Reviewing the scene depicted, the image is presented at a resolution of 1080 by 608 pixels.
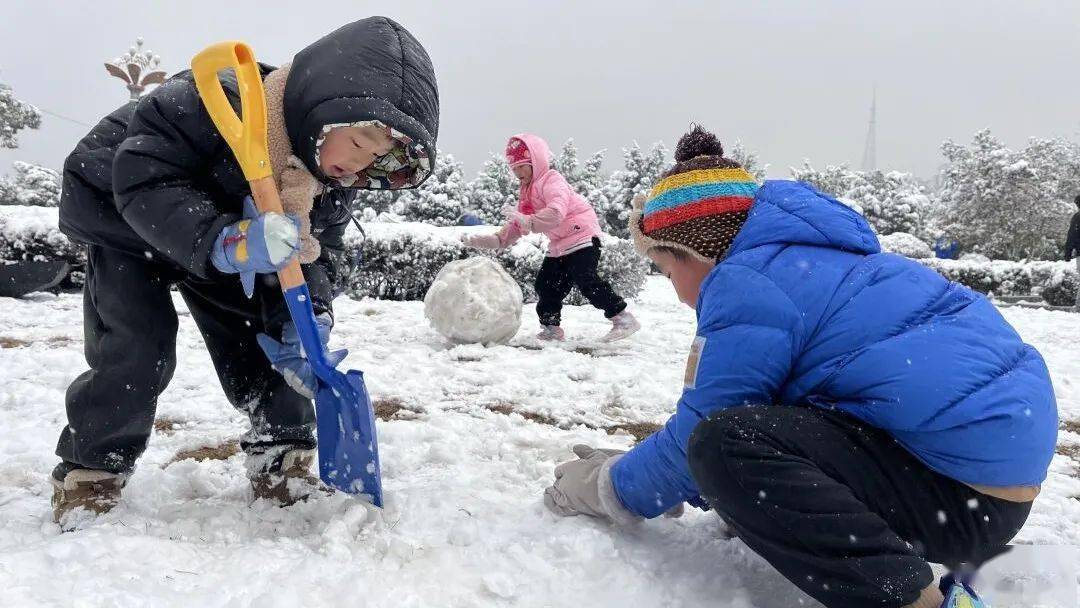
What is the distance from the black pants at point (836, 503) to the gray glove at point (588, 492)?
11.3 inches

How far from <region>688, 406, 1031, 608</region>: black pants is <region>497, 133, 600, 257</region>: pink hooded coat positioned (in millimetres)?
3346

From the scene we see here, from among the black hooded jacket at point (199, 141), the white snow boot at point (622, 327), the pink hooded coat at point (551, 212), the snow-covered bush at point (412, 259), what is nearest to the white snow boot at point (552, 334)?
the white snow boot at point (622, 327)

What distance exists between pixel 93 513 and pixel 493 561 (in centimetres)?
92

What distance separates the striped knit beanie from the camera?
1.41 meters

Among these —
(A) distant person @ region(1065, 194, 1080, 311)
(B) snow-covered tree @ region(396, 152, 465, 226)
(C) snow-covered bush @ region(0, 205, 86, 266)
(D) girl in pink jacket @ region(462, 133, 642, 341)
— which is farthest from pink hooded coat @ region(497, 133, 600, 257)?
(B) snow-covered tree @ region(396, 152, 465, 226)

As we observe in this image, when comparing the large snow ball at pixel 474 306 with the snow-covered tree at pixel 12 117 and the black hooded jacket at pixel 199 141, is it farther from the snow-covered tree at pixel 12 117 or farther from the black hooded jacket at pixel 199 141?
the snow-covered tree at pixel 12 117

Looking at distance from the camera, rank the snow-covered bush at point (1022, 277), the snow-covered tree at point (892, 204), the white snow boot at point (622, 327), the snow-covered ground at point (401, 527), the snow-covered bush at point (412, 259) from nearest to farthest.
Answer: the snow-covered ground at point (401, 527), the white snow boot at point (622, 327), the snow-covered bush at point (412, 259), the snow-covered bush at point (1022, 277), the snow-covered tree at point (892, 204)

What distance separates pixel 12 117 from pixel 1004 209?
2637cm

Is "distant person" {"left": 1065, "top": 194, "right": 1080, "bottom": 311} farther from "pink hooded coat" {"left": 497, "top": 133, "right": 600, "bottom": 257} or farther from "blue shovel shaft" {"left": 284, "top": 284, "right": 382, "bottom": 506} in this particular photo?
"blue shovel shaft" {"left": 284, "top": 284, "right": 382, "bottom": 506}

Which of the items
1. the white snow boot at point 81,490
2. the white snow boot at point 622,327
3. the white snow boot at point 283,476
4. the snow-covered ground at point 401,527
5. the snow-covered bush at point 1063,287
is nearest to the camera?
the snow-covered ground at point 401,527

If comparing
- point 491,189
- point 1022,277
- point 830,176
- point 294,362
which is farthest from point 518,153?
point 830,176

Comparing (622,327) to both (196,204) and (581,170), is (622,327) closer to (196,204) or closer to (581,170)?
(196,204)

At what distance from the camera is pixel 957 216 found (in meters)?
20.3

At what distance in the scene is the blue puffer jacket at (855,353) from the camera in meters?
1.11
